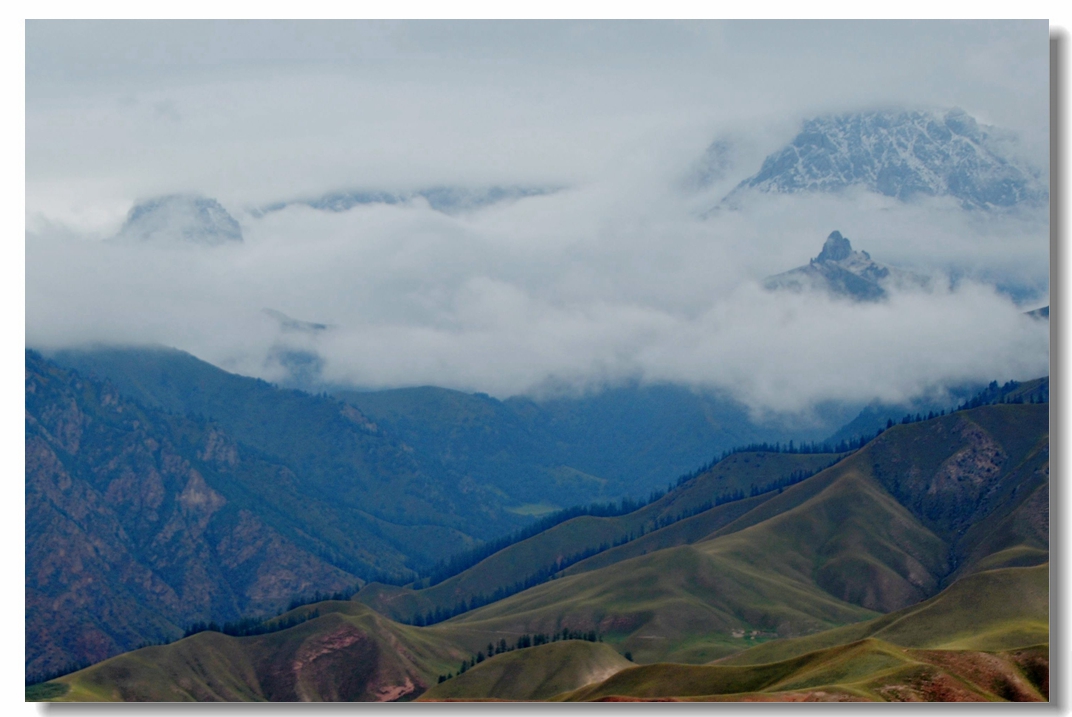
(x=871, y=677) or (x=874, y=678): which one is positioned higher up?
(x=871, y=677)

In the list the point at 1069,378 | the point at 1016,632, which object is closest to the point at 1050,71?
the point at 1069,378

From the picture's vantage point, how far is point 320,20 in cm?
10650

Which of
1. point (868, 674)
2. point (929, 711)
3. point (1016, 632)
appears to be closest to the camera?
point (929, 711)

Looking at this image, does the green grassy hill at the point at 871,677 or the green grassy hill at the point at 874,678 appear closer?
the green grassy hill at the point at 874,678

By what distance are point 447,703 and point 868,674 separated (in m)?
61.4

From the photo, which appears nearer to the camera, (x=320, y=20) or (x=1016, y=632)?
(x=320, y=20)

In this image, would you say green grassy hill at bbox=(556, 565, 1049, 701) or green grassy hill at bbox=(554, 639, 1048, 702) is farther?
green grassy hill at bbox=(556, 565, 1049, 701)

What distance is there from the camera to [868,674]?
145 m

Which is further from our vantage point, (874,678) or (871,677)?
(871,677)
